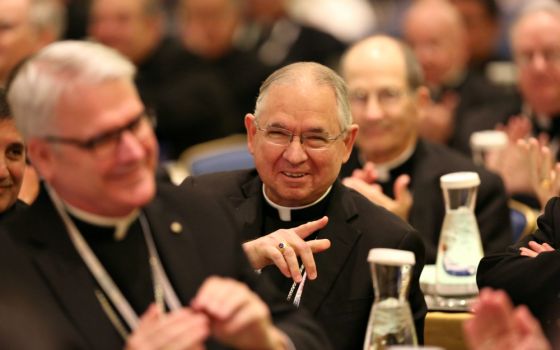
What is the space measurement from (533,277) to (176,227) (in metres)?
1.15

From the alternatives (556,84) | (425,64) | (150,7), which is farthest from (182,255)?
(150,7)

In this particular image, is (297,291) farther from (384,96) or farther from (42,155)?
(384,96)

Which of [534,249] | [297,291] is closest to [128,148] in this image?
[297,291]

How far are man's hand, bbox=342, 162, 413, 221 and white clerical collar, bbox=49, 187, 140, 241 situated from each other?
1.46 meters

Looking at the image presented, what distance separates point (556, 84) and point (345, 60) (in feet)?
4.43

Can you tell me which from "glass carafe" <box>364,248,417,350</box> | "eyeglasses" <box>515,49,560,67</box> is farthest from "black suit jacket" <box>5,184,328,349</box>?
"eyeglasses" <box>515,49,560,67</box>

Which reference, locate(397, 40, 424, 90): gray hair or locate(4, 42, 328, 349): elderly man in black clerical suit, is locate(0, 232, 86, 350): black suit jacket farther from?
locate(397, 40, 424, 90): gray hair

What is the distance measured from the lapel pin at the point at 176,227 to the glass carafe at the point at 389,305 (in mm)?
453

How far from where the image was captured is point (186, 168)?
5770mm

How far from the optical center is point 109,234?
2.71 m

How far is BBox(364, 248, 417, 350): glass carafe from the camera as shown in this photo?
2.84m

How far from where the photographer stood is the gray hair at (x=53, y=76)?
2.57 meters

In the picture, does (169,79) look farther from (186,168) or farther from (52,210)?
(52,210)

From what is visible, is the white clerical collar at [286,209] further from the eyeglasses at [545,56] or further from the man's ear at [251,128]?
the eyeglasses at [545,56]
